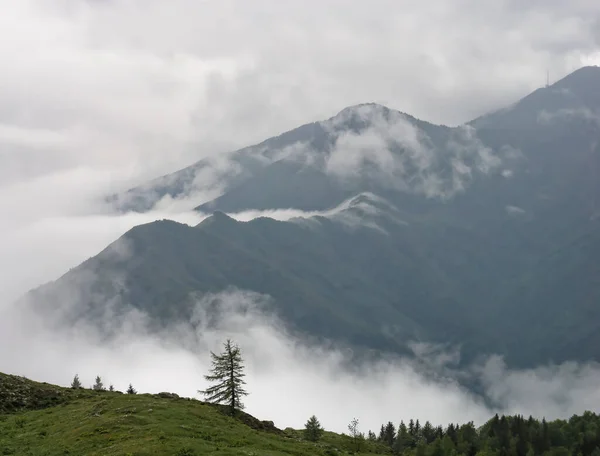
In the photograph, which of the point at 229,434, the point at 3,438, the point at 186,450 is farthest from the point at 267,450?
the point at 3,438

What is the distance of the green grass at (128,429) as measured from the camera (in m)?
76.6

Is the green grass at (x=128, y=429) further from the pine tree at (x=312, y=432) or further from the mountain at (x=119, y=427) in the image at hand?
the pine tree at (x=312, y=432)

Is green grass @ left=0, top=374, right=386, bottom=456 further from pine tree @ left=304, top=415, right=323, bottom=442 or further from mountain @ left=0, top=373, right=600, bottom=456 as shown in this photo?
pine tree @ left=304, top=415, right=323, bottom=442

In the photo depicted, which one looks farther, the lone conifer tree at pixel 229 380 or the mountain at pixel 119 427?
the lone conifer tree at pixel 229 380

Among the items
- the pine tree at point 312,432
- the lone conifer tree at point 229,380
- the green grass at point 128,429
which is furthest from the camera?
the pine tree at point 312,432

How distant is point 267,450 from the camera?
274 feet

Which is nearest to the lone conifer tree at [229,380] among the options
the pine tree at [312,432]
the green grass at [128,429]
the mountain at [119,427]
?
the mountain at [119,427]

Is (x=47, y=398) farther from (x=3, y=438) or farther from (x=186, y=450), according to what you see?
(x=186, y=450)

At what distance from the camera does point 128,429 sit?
84562mm

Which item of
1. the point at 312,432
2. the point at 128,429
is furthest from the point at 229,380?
the point at 312,432

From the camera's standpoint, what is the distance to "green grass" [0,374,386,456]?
76.6 meters

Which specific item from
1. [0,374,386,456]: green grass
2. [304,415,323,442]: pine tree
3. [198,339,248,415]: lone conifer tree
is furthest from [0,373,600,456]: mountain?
[304,415,323,442]: pine tree

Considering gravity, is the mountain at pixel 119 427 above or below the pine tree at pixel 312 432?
below

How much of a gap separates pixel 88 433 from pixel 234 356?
38.2 m
